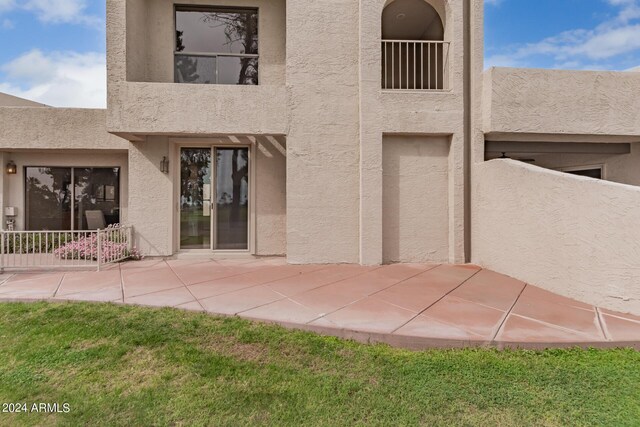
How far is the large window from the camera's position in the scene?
31.3ft

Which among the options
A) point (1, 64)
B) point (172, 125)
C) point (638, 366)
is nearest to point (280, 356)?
point (638, 366)

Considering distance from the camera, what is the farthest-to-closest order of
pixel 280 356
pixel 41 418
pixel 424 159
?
pixel 424 159 < pixel 280 356 < pixel 41 418

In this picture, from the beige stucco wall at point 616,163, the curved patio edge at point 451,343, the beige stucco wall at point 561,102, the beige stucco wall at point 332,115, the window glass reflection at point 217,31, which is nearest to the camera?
the curved patio edge at point 451,343

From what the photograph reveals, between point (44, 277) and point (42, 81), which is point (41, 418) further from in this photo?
point (42, 81)

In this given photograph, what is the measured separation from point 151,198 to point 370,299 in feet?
20.1

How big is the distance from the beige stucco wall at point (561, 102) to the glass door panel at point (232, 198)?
6.04 m

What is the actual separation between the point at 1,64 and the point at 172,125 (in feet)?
41.8

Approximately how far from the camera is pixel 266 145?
8.17m

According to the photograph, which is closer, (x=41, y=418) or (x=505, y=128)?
(x=41, y=418)

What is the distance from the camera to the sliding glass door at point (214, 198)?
8219 mm

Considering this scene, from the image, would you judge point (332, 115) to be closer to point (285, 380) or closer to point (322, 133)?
point (322, 133)

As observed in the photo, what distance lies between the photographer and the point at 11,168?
923 cm

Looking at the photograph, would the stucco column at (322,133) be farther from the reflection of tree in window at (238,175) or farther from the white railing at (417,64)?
the reflection of tree in window at (238,175)

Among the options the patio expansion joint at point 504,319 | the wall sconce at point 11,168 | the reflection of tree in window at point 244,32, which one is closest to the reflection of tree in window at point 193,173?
the reflection of tree in window at point 244,32
